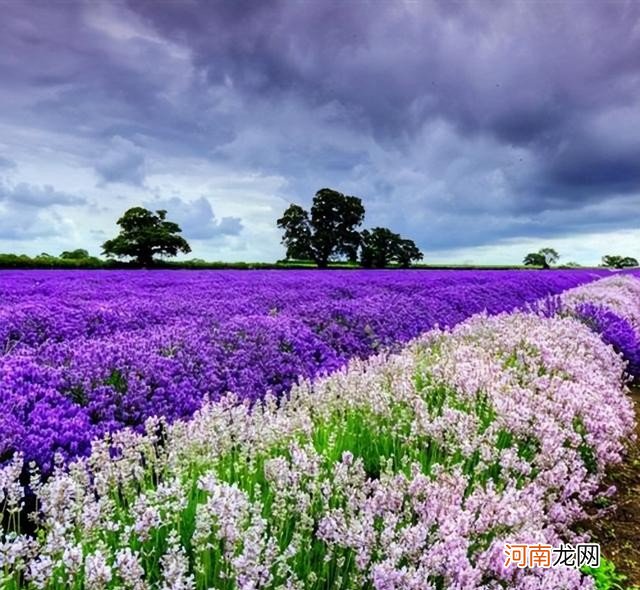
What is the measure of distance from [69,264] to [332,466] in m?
34.9

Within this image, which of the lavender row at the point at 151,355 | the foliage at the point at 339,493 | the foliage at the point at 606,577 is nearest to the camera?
the foliage at the point at 339,493

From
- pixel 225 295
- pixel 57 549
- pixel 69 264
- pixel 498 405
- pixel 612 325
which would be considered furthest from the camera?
pixel 69 264

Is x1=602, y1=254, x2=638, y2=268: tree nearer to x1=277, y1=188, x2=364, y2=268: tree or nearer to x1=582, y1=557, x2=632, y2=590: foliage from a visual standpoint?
x1=277, y1=188, x2=364, y2=268: tree

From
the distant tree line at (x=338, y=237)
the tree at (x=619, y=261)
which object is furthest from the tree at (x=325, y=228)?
the tree at (x=619, y=261)

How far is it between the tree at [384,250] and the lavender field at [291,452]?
42671mm

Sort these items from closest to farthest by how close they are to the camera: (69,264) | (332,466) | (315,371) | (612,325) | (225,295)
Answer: (332,466)
(315,371)
(612,325)
(225,295)
(69,264)

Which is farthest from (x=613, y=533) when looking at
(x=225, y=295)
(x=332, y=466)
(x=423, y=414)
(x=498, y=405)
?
(x=225, y=295)

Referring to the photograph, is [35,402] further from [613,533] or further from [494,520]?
[613,533]

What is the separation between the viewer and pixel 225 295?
1162 cm

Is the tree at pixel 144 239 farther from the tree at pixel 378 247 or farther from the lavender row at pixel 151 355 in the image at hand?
the lavender row at pixel 151 355

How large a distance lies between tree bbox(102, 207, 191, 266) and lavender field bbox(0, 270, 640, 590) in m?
40.0

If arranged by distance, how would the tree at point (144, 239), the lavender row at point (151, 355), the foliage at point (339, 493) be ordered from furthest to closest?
the tree at point (144, 239)
the lavender row at point (151, 355)
the foliage at point (339, 493)

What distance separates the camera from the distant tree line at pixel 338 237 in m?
48.4

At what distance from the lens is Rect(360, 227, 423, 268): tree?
5006cm
